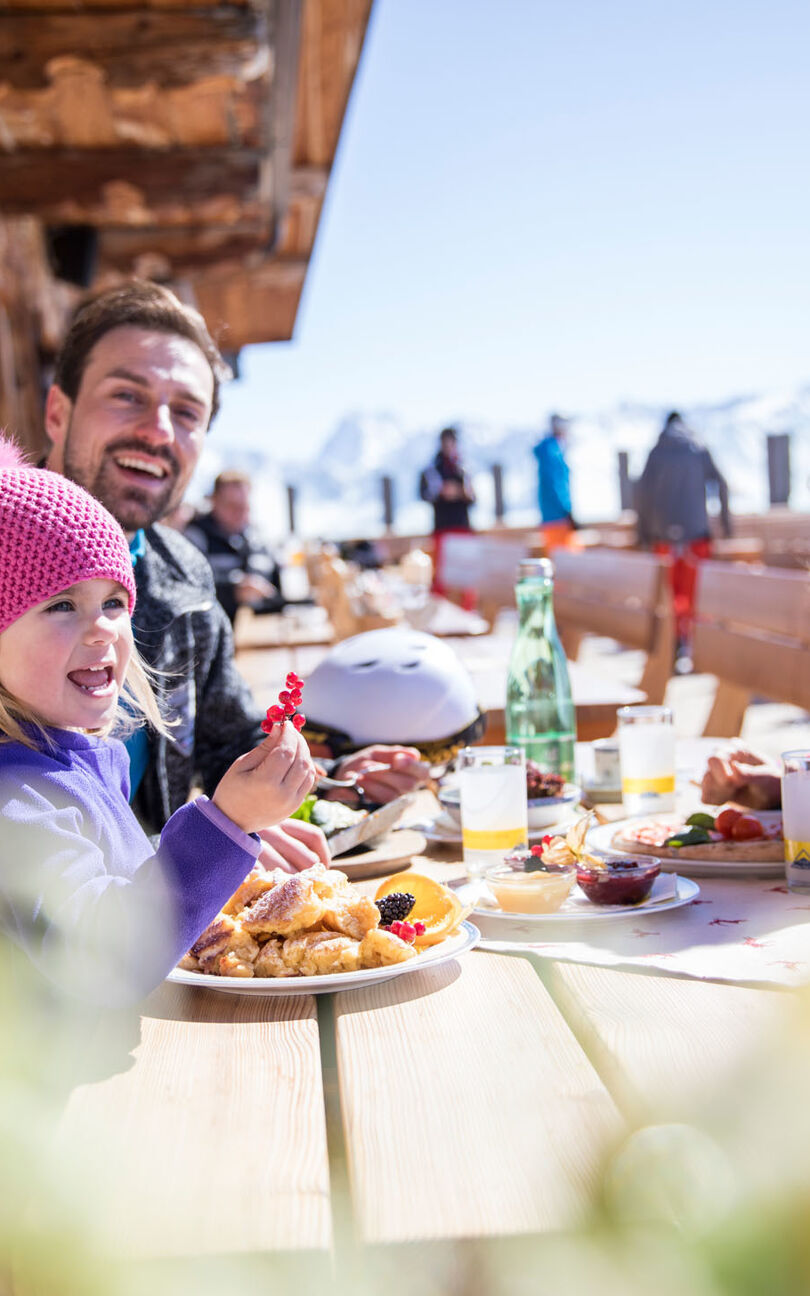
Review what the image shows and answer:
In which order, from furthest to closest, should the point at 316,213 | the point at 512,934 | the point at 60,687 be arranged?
the point at 316,213
the point at 512,934
the point at 60,687

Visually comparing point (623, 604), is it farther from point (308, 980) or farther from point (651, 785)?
point (308, 980)

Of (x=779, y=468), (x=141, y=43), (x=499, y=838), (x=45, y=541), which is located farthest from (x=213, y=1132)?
(x=779, y=468)

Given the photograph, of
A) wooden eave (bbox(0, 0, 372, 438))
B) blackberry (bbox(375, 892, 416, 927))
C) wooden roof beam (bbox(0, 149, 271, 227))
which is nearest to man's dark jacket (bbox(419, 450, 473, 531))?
wooden eave (bbox(0, 0, 372, 438))

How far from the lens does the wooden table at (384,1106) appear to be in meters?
0.64

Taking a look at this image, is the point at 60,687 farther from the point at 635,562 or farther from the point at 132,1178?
the point at 635,562

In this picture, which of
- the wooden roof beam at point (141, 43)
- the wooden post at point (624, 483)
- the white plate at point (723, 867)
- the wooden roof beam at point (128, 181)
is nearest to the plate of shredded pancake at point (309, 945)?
the white plate at point (723, 867)

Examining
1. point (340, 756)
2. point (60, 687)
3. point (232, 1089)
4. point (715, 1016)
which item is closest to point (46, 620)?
point (60, 687)

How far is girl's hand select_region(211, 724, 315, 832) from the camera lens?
100 cm

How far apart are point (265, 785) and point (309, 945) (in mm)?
180

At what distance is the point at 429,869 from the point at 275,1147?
78 cm

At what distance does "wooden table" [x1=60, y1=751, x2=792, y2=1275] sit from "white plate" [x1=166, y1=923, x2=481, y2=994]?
0.02 m

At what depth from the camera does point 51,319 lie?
21.6ft

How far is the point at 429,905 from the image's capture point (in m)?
1.20

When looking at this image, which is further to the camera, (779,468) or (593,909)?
(779,468)
